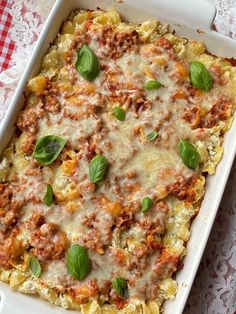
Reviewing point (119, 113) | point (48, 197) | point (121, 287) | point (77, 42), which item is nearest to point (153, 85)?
point (119, 113)

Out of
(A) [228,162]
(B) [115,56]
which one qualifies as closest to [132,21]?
(B) [115,56]

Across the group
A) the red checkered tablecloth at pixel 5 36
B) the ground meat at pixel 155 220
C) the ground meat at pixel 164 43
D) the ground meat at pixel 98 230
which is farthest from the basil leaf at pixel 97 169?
the red checkered tablecloth at pixel 5 36

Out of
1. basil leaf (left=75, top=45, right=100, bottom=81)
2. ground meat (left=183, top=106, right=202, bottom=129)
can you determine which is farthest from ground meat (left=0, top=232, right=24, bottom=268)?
ground meat (left=183, top=106, right=202, bottom=129)

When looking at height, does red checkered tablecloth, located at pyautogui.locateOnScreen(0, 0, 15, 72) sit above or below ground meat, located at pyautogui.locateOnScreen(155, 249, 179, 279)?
above

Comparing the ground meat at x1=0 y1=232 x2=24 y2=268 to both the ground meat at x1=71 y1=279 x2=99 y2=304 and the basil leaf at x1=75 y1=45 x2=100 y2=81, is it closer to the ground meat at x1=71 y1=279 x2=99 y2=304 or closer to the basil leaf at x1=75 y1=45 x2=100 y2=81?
the ground meat at x1=71 y1=279 x2=99 y2=304

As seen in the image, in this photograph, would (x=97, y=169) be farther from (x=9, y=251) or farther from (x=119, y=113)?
(x=9, y=251)

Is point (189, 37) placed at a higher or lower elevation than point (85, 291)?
higher

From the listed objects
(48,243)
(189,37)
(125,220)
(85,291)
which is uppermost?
(189,37)
